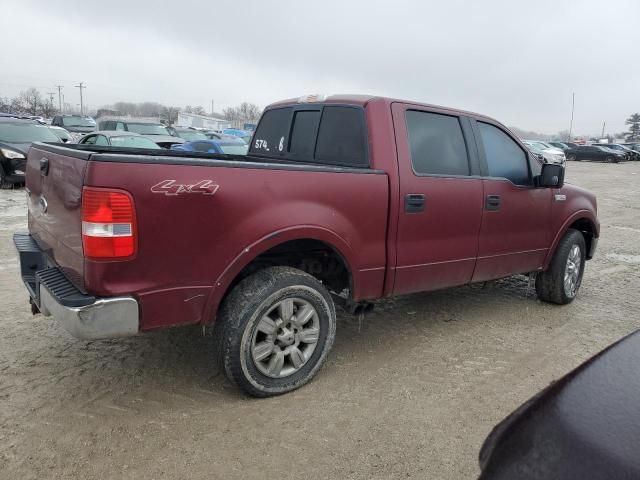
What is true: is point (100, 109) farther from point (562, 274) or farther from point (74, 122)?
point (562, 274)

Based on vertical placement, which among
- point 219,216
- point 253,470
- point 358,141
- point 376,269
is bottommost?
point 253,470

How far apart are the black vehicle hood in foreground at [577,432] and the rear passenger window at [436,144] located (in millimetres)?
2390

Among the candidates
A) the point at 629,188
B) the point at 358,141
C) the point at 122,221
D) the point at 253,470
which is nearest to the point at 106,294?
the point at 122,221

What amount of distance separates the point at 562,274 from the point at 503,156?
154 centimetres

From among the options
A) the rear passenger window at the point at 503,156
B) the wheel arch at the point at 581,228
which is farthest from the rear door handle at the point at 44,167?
the wheel arch at the point at 581,228

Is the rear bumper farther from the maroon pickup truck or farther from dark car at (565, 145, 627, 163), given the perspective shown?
dark car at (565, 145, 627, 163)

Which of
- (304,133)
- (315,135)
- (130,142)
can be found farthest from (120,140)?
(315,135)

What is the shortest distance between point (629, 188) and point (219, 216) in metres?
21.9

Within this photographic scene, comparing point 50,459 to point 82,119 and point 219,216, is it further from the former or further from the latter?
point 82,119

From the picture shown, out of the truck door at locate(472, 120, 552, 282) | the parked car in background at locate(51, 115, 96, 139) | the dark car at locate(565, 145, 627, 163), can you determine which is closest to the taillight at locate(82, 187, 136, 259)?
the truck door at locate(472, 120, 552, 282)

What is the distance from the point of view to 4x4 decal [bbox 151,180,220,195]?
Answer: 2689mm

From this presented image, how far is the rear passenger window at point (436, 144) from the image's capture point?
393 cm

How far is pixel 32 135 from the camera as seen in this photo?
1284 centimetres

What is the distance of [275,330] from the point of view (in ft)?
10.8
